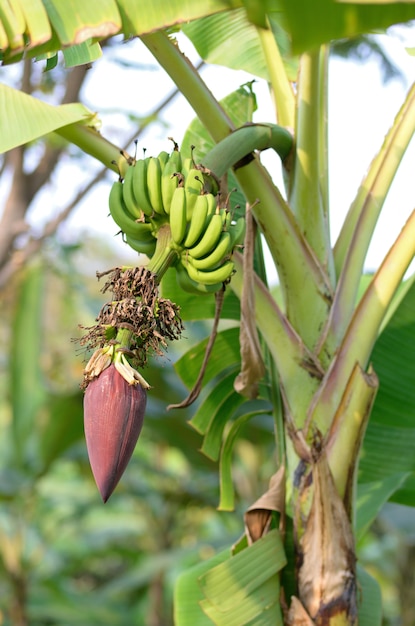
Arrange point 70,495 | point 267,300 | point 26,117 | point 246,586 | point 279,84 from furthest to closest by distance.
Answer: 1. point 70,495
2. point 279,84
3. point 267,300
4. point 246,586
5. point 26,117

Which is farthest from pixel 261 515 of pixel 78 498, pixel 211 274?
pixel 78 498

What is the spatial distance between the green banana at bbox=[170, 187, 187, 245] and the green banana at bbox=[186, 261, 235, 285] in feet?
0.16

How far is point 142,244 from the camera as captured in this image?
0.84 metres

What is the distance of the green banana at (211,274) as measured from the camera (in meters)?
0.79

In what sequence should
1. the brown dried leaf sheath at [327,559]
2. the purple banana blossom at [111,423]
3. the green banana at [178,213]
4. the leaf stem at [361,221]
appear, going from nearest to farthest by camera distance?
1. the purple banana blossom at [111,423]
2. the green banana at [178,213]
3. the brown dried leaf sheath at [327,559]
4. the leaf stem at [361,221]

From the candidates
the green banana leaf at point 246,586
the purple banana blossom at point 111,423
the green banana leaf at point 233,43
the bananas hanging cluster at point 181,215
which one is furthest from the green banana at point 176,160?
the green banana leaf at point 233,43

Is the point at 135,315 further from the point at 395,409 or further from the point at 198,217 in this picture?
the point at 395,409

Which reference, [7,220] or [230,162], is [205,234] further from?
[7,220]

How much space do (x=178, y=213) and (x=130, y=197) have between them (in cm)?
9

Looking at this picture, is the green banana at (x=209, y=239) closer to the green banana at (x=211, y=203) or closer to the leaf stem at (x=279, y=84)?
the green banana at (x=211, y=203)

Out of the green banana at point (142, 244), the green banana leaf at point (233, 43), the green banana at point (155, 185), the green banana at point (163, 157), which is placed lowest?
the green banana at point (142, 244)

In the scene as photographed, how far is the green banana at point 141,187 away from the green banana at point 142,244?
1.8 inches

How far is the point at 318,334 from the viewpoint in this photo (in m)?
1.09

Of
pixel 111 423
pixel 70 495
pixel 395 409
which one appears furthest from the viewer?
pixel 70 495
